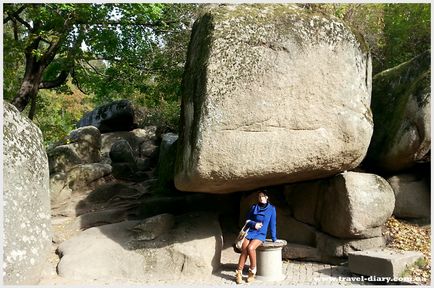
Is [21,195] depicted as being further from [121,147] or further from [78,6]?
[121,147]

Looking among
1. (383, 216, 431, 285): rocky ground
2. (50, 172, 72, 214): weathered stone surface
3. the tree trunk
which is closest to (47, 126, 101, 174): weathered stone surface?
(50, 172, 72, 214): weathered stone surface

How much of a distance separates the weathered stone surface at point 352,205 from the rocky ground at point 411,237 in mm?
434

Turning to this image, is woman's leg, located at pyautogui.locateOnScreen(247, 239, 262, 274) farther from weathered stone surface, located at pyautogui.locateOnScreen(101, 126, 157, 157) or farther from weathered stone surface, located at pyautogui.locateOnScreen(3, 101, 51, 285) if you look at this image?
weathered stone surface, located at pyautogui.locateOnScreen(101, 126, 157, 157)

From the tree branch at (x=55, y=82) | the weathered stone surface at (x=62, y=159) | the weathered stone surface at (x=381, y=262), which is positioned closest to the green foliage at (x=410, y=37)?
the weathered stone surface at (x=381, y=262)

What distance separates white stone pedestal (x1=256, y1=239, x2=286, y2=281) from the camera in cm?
705

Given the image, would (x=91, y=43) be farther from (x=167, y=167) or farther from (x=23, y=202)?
(x=23, y=202)

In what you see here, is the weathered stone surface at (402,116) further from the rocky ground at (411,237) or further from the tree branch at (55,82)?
the tree branch at (55,82)

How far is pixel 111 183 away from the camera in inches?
484

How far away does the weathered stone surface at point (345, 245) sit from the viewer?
7797 mm

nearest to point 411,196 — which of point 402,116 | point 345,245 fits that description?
point 402,116

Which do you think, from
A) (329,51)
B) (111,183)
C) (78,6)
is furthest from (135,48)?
(329,51)

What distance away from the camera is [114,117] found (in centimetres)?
1794

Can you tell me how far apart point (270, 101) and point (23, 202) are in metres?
3.74

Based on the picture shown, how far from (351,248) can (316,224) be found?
0.82 metres
